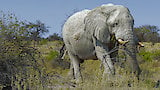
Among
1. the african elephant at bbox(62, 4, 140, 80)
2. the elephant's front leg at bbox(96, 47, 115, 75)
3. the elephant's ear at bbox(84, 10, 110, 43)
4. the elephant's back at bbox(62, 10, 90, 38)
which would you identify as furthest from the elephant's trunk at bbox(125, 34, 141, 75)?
the elephant's back at bbox(62, 10, 90, 38)

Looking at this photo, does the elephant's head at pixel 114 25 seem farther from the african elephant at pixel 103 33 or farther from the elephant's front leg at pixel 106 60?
the elephant's front leg at pixel 106 60

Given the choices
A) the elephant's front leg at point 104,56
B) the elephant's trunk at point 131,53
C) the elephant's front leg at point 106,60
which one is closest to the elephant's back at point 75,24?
the elephant's front leg at point 104,56

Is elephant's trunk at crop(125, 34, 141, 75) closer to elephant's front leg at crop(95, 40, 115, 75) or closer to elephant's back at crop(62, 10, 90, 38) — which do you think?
elephant's front leg at crop(95, 40, 115, 75)

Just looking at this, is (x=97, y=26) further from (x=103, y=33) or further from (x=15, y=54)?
(x=15, y=54)

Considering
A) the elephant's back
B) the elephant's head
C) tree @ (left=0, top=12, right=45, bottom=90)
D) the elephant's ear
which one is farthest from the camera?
the elephant's back

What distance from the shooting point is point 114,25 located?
657cm

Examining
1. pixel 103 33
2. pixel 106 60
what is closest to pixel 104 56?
pixel 106 60

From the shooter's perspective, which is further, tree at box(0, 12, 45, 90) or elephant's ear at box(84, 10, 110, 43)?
elephant's ear at box(84, 10, 110, 43)

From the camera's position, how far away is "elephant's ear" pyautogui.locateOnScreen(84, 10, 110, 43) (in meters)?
6.70

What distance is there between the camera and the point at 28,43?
6.00 metres

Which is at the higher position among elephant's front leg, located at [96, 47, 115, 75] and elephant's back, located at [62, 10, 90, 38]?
elephant's back, located at [62, 10, 90, 38]

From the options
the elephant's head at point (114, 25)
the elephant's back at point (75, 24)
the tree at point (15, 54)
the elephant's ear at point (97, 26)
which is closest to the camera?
the tree at point (15, 54)

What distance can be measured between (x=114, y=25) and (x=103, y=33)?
291 millimetres

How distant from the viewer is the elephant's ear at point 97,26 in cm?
670
